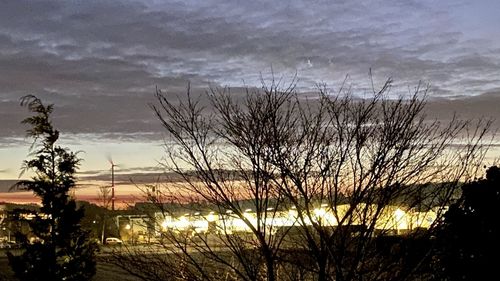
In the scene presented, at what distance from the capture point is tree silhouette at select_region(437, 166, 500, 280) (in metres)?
7.78

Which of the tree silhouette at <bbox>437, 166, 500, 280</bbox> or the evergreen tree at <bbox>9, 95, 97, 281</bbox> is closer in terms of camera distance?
the tree silhouette at <bbox>437, 166, 500, 280</bbox>

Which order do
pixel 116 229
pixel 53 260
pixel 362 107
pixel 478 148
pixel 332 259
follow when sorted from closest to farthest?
pixel 332 259, pixel 362 107, pixel 478 148, pixel 53 260, pixel 116 229

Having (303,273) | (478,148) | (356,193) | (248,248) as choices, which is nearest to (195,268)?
(248,248)

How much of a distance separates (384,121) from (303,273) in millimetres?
2137

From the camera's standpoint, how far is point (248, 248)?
8016 mm

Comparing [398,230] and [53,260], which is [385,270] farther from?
[53,260]

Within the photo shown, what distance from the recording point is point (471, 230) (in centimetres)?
788

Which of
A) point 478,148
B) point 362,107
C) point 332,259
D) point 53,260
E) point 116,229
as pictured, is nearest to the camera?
point 332,259

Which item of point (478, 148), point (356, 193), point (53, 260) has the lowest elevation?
point (53, 260)

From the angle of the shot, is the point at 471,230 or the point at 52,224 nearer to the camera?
the point at 471,230

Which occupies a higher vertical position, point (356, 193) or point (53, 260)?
point (356, 193)

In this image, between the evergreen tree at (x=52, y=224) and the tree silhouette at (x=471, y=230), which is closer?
the tree silhouette at (x=471, y=230)

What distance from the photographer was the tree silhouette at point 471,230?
7781 mm

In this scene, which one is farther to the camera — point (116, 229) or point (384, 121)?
point (116, 229)
